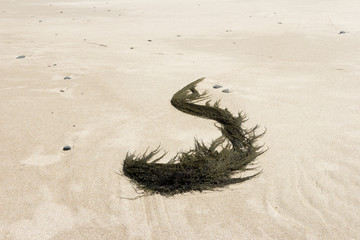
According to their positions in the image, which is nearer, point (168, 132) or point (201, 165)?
point (201, 165)

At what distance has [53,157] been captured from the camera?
9.09 ft

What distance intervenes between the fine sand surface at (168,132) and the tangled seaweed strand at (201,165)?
10cm

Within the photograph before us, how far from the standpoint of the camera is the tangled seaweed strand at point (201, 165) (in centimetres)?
244

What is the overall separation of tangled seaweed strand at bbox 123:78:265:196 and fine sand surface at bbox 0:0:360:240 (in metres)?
0.10

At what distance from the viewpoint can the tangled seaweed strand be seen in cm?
244

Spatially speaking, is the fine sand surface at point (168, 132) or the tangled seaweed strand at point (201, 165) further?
the tangled seaweed strand at point (201, 165)

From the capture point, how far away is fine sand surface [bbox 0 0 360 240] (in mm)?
2092

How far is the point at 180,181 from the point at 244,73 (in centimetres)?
310

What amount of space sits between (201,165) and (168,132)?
78 cm

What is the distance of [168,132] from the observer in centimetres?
326

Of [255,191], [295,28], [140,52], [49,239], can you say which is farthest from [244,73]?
[295,28]

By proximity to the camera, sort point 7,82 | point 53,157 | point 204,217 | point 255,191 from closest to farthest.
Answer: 1. point 204,217
2. point 255,191
3. point 53,157
4. point 7,82

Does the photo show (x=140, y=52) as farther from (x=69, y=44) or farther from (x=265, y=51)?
(x=265, y=51)

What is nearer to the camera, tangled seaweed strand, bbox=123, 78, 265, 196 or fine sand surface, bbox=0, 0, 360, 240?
fine sand surface, bbox=0, 0, 360, 240
